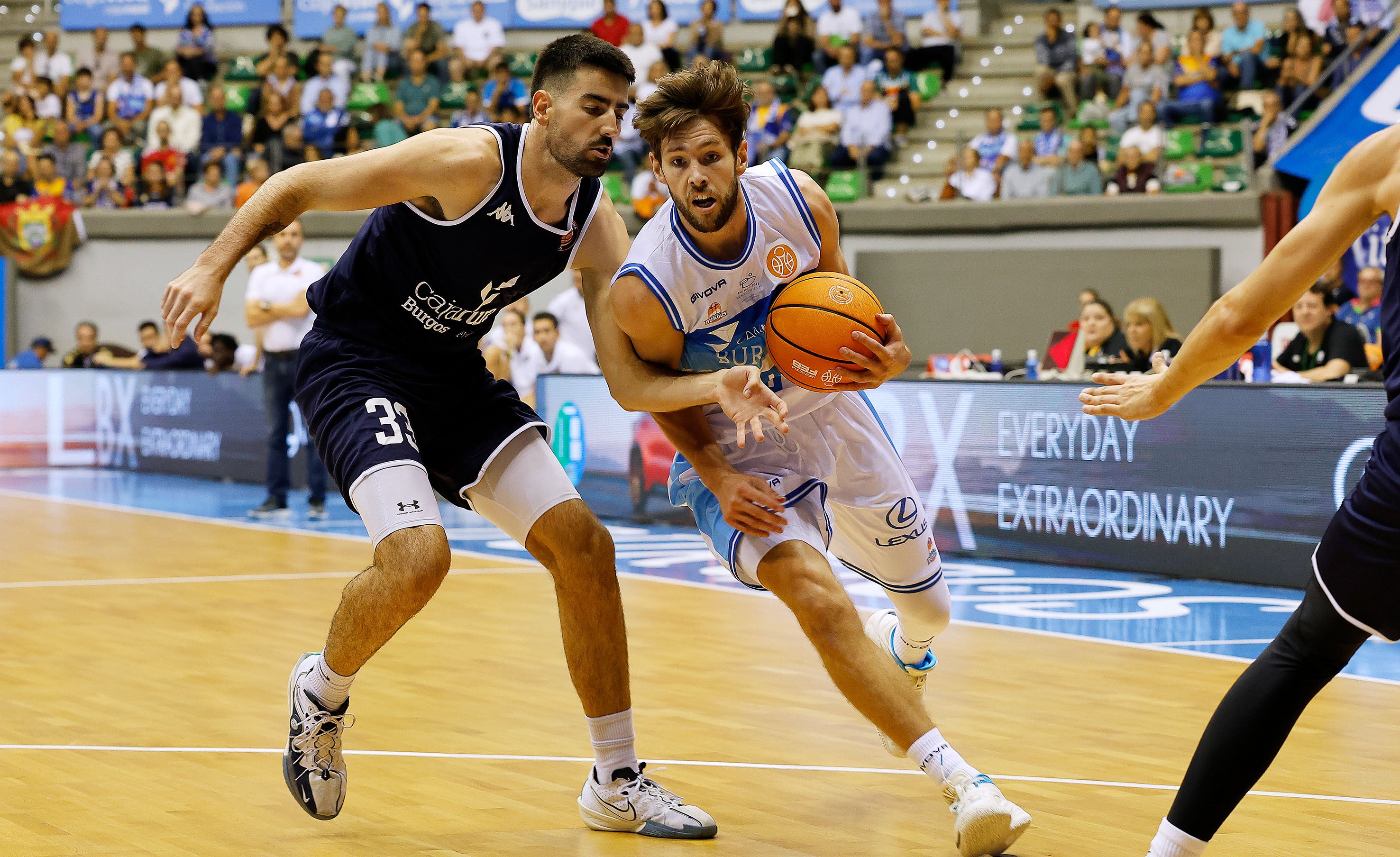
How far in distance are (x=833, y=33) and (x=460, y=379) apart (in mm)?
14455

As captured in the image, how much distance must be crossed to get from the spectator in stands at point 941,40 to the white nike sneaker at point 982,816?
14748 millimetres

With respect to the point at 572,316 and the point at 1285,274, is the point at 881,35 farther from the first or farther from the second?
the point at 1285,274

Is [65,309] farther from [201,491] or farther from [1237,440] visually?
[1237,440]

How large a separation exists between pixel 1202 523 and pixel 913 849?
5.28m

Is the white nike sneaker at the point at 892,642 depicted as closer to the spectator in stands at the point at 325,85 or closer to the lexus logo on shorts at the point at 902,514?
the lexus logo on shorts at the point at 902,514

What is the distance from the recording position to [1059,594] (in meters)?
8.27

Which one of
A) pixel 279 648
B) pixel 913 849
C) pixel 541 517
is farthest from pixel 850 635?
pixel 279 648

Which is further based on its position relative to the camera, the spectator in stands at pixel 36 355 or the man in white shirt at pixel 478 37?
the man in white shirt at pixel 478 37

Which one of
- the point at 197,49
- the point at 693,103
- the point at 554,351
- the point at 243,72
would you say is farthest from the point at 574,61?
the point at 197,49

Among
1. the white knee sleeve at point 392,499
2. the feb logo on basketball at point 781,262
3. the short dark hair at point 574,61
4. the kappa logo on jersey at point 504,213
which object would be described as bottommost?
the white knee sleeve at point 392,499

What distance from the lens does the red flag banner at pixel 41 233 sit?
1967 centimetres

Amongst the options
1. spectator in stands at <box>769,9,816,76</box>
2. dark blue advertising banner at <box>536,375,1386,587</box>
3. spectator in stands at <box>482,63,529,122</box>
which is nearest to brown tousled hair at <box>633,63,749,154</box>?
dark blue advertising banner at <box>536,375,1386,587</box>

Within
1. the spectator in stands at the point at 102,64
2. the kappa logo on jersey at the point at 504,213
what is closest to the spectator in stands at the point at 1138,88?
the kappa logo on jersey at the point at 504,213

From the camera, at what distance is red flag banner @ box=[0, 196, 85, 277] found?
64.5 ft
